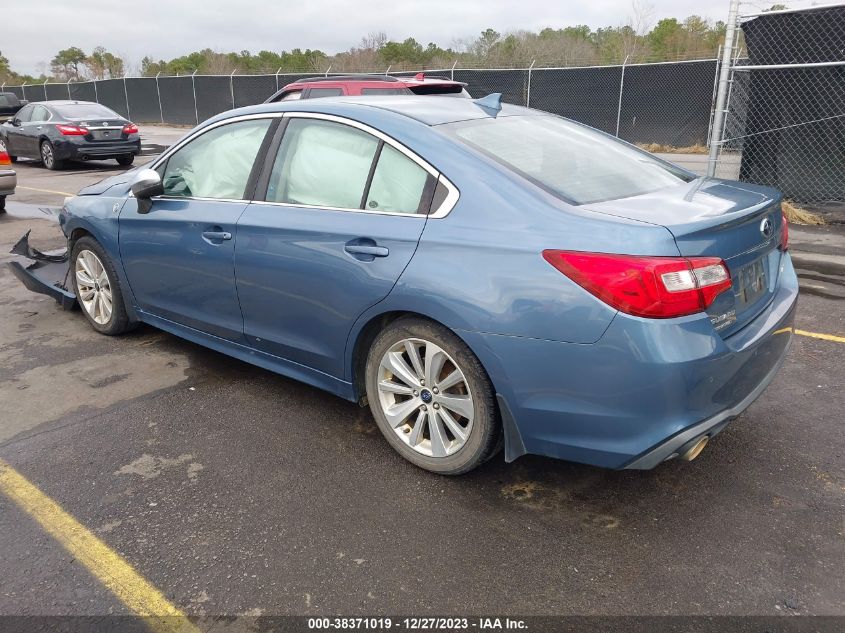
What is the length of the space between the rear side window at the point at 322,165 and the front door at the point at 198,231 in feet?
0.75

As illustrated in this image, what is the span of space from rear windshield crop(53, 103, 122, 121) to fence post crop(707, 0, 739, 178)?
13.5 m

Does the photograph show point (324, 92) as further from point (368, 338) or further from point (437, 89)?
point (368, 338)

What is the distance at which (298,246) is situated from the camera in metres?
3.39

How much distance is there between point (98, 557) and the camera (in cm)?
269

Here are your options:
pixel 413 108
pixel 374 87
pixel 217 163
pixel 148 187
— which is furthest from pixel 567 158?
pixel 374 87

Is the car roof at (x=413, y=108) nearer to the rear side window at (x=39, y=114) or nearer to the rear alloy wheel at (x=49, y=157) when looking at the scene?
the rear alloy wheel at (x=49, y=157)

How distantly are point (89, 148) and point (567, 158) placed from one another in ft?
50.0

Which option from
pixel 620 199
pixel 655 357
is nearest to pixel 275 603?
pixel 655 357

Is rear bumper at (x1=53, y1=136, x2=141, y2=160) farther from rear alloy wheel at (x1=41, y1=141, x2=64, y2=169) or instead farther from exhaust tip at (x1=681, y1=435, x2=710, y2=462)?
exhaust tip at (x1=681, y1=435, x2=710, y2=462)

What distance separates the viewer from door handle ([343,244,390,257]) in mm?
3061

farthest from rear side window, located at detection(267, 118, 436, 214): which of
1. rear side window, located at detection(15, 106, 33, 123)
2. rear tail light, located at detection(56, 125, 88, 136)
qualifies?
rear side window, located at detection(15, 106, 33, 123)

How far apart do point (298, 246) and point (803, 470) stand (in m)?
2.55

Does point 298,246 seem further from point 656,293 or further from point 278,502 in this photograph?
point 656,293

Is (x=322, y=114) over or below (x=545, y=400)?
over
